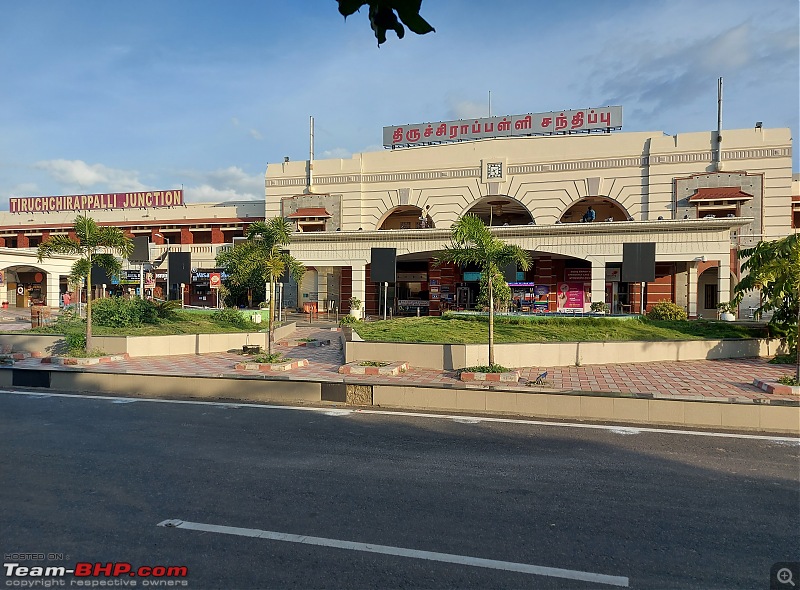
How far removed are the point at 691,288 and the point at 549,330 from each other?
1619 cm

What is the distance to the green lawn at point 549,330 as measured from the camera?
55.1 ft

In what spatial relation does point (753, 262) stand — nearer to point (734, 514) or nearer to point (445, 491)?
point (734, 514)

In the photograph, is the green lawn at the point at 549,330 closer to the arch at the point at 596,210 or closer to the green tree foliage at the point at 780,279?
the green tree foliage at the point at 780,279

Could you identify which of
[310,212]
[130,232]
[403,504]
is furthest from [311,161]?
[403,504]

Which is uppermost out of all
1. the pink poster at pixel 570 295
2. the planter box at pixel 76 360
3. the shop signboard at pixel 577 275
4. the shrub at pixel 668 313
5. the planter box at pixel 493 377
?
the shop signboard at pixel 577 275

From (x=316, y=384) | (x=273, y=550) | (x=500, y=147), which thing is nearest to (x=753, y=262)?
(x=316, y=384)

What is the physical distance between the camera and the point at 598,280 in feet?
90.0

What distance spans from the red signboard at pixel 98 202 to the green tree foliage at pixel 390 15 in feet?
150

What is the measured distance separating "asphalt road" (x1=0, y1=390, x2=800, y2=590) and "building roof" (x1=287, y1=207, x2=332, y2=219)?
2732 cm

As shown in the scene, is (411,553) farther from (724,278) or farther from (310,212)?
(310,212)

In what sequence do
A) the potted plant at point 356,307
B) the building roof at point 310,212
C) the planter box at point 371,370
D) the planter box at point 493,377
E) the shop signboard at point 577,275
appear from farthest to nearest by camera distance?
the building roof at point 310,212 → the shop signboard at point 577,275 → the potted plant at point 356,307 → the planter box at point 371,370 → the planter box at point 493,377

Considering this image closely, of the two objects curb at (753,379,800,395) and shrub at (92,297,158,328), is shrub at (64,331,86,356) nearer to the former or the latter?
shrub at (92,297,158,328)

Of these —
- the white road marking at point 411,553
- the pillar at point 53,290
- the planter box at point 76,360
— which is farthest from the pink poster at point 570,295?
the pillar at point 53,290

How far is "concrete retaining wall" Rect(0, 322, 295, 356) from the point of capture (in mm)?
17719
